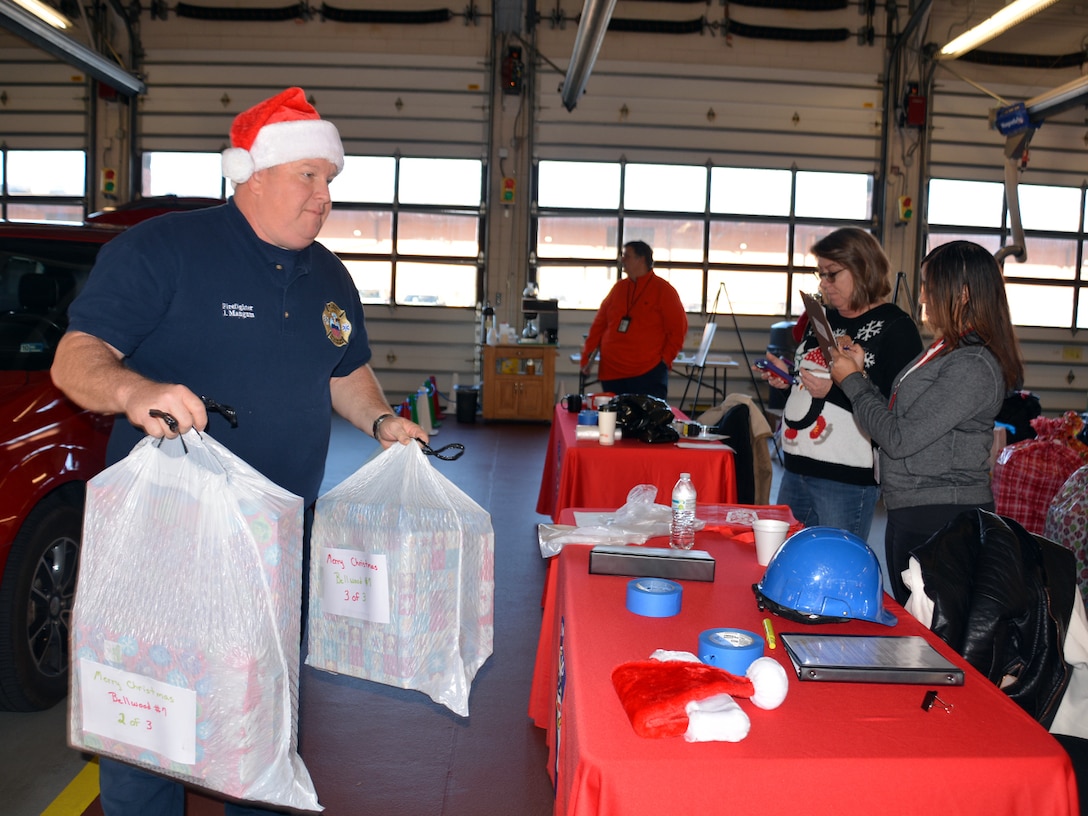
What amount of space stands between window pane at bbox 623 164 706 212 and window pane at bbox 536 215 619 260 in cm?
41

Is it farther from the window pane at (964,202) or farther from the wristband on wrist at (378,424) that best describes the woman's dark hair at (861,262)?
the window pane at (964,202)

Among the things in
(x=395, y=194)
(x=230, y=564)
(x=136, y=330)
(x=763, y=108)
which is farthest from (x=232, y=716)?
(x=763, y=108)

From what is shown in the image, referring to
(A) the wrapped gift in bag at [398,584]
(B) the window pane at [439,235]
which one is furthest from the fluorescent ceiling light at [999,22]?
(A) the wrapped gift in bag at [398,584]

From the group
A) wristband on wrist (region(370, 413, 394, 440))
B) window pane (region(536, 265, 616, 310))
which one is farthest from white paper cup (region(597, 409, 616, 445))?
window pane (region(536, 265, 616, 310))

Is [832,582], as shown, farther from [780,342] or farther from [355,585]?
[780,342]

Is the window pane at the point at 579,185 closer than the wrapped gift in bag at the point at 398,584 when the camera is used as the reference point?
No

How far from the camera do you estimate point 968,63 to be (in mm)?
10242

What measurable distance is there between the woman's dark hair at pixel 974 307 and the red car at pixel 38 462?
261 cm

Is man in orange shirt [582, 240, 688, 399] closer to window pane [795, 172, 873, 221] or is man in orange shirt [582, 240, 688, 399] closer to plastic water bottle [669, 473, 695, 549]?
plastic water bottle [669, 473, 695, 549]

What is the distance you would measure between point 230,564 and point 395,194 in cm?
917

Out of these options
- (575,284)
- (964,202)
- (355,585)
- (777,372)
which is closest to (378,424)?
(355,585)

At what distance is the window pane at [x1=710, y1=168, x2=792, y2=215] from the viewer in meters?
10.2

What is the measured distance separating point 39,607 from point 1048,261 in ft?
36.5

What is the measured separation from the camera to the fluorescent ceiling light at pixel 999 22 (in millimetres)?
6996
